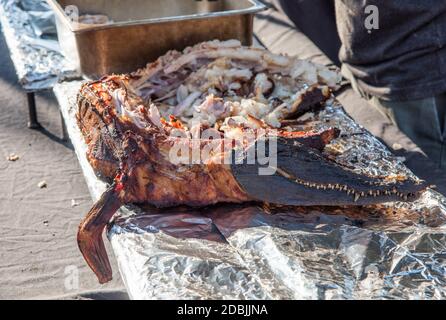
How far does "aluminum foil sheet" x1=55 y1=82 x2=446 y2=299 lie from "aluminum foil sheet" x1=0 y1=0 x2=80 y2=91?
4.73 ft

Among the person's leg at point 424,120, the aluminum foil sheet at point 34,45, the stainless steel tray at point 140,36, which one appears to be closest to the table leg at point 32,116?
the aluminum foil sheet at point 34,45

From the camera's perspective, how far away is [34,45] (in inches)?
151

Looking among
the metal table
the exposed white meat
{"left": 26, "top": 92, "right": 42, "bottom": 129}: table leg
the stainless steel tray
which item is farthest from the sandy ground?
the exposed white meat

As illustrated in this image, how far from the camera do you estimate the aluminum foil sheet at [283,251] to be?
5.68ft

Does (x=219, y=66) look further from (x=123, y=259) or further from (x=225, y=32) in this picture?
(x=123, y=259)

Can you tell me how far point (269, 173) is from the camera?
2.06 meters

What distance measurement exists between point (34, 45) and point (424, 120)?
98.0 inches

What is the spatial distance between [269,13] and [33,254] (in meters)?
2.97

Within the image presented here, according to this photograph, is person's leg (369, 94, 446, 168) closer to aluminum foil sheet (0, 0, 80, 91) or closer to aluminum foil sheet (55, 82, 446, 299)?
aluminum foil sheet (55, 82, 446, 299)

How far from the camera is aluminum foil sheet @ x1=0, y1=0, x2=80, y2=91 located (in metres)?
3.50

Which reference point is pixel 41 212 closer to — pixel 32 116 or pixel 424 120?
pixel 32 116

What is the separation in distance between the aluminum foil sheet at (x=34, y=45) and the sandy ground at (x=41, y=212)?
48 cm
